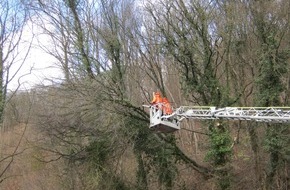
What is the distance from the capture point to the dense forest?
53.2ft

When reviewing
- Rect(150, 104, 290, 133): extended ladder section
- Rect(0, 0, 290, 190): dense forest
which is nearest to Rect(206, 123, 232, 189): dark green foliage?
Rect(0, 0, 290, 190): dense forest

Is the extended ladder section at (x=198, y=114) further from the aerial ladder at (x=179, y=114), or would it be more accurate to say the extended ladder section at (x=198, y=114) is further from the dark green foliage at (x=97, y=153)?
the dark green foliage at (x=97, y=153)

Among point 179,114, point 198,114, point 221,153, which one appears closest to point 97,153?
point 221,153

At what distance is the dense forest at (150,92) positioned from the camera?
53.2 ft

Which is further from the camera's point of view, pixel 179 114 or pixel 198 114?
pixel 179 114

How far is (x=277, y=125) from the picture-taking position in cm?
1755

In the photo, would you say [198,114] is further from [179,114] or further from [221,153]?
[221,153]

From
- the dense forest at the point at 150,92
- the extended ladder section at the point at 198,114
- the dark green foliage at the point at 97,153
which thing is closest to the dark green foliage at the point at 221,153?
the dense forest at the point at 150,92

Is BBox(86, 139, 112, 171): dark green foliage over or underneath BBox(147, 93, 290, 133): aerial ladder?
underneath

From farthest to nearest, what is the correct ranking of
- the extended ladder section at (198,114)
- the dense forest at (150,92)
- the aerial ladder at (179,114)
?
the dense forest at (150,92) → the aerial ladder at (179,114) → the extended ladder section at (198,114)

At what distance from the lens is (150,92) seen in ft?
69.7

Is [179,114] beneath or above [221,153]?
above

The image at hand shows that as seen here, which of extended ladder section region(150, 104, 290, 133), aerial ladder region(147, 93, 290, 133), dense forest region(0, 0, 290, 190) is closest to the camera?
extended ladder section region(150, 104, 290, 133)

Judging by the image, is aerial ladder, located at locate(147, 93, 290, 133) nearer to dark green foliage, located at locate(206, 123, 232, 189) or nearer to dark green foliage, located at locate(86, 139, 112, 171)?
dark green foliage, located at locate(206, 123, 232, 189)
